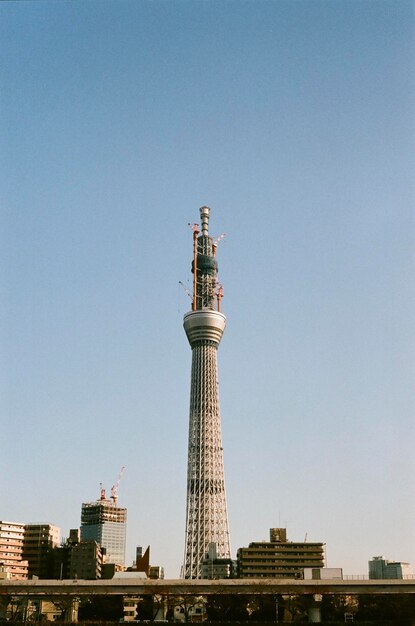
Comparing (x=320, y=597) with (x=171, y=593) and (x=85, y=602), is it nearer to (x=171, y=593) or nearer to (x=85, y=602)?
(x=171, y=593)

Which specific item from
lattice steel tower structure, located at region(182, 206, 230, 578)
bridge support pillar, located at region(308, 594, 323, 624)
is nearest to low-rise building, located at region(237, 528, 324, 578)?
lattice steel tower structure, located at region(182, 206, 230, 578)

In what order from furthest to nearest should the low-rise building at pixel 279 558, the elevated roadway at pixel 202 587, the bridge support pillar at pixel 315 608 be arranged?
1. the low-rise building at pixel 279 558
2. the bridge support pillar at pixel 315 608
3. the elevated roadway at pixel 202 587

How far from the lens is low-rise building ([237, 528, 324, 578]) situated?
185000mm

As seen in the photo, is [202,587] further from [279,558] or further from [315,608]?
[279,558]

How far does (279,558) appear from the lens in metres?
187

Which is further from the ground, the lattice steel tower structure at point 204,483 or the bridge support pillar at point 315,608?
the lattice steel tower structure at point 204,483

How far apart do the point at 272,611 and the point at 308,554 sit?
7357cm

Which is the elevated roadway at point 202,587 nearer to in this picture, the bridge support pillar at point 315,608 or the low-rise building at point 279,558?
the bridge support pillar at point 315,608

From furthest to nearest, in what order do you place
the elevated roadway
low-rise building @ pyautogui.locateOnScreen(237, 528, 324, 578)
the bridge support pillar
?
low-rise building @ pyautogui.locateOnScreen(237, 528, 324, 578), the bridge support pillar, the elevated roadway

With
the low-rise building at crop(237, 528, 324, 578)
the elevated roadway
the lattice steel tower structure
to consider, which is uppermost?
the lattice steel tower structure

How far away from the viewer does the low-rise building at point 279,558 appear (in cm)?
18500

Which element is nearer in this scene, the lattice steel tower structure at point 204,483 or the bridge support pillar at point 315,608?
the bridge support pillar at point 315,608

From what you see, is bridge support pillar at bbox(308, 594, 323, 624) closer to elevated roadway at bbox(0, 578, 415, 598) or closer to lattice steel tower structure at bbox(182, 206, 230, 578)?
elevated roadway at bbox(0, 578, 415, 598)

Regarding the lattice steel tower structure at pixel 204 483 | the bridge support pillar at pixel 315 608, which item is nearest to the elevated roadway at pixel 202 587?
the bridge support pillar at pixel 315 608
